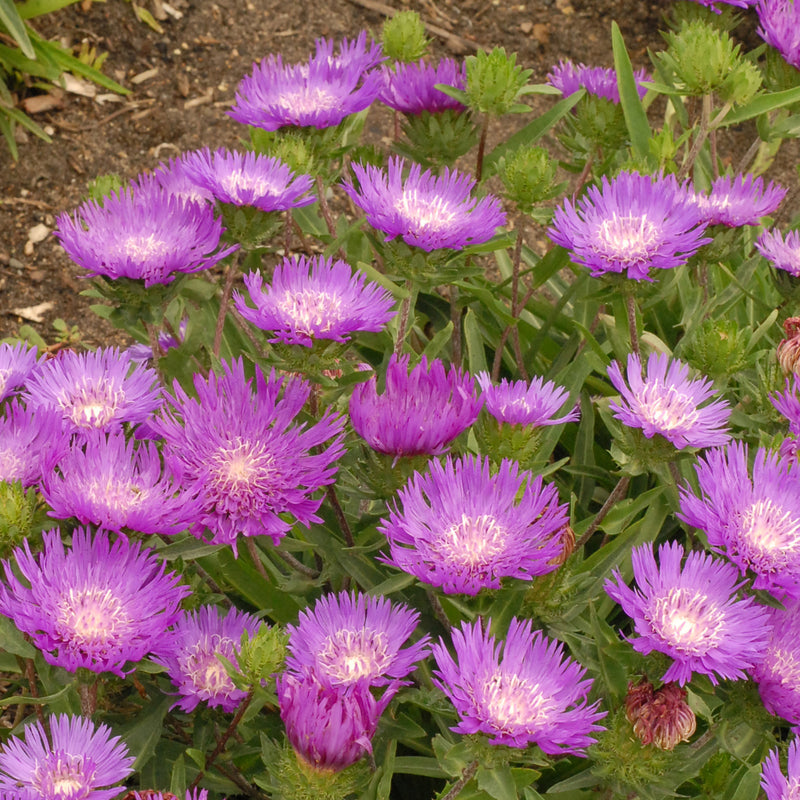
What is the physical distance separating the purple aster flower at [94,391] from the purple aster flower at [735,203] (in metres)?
1.05

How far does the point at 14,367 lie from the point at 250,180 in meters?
0.49

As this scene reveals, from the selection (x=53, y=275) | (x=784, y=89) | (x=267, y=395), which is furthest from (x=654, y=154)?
(x=53, y=275)

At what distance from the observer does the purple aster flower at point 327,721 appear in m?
1.17

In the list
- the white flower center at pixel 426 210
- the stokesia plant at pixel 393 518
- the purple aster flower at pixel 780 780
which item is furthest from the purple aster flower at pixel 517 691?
the white flower center at pixel 426 210

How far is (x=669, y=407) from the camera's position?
151cm

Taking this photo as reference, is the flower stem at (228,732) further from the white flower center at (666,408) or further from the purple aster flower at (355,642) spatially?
the white flower center at (666,408)

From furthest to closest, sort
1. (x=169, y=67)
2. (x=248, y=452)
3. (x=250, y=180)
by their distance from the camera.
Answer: (x=169, y=67) < (x=250, y=180) < (x=248, y=452)

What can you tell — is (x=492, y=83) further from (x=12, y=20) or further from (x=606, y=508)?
(x=12, y=20)

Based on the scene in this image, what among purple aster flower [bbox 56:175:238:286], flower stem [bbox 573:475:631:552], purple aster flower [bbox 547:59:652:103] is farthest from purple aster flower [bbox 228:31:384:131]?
flower stem [bbox 573:475:631:552]

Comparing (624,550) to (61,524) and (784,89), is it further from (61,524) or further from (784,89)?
(784,89)

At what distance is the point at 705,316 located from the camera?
2189 mm

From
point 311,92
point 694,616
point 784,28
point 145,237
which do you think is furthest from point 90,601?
point 784,28

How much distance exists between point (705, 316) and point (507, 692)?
1.19 metres

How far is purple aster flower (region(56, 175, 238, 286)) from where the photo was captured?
1586 millimetres
